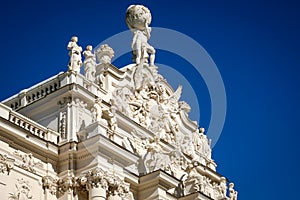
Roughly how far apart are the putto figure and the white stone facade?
26 centimetres

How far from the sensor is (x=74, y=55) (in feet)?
96.9

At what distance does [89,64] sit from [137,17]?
5.91 metres

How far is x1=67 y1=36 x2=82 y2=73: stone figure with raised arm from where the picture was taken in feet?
95.7

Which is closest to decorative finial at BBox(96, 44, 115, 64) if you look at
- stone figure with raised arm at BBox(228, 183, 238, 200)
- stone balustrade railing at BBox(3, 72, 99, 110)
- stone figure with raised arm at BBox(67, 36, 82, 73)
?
stone figure with raised arm at BBox(67, 36, 82, 73)

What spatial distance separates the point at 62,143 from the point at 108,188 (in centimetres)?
229

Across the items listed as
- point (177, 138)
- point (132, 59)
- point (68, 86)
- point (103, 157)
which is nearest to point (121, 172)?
point (103, 157)

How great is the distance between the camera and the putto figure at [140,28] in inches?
1383

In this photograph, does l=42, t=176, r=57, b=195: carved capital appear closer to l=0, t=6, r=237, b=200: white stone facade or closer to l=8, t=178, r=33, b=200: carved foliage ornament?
l=0, t=6, r=237, b=200: white stone facade

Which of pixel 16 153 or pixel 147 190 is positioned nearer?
pixel 16 153

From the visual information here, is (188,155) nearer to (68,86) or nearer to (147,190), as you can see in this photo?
(147,190)

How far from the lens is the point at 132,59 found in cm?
3500

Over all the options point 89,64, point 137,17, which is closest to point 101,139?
point 89,64

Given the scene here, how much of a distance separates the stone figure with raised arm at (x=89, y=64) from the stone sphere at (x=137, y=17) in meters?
5.19

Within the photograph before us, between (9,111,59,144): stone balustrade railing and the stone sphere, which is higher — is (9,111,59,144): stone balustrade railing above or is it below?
below
